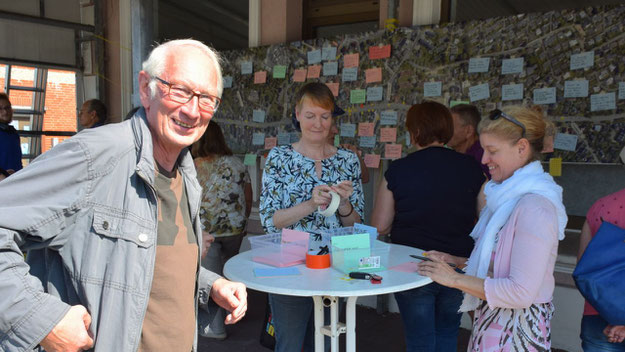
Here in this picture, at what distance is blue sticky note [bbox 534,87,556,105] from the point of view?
3.21 metres

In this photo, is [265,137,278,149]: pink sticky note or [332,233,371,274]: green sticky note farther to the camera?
[265,137,278,149]: pink sticky note

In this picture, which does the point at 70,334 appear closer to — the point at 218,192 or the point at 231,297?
the point at 231,297

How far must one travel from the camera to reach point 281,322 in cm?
209

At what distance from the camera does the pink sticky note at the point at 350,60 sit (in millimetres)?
3973

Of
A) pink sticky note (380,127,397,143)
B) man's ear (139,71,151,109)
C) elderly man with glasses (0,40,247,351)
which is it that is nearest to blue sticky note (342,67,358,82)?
pink sticky note (380,127,397,143)

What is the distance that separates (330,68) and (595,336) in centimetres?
285

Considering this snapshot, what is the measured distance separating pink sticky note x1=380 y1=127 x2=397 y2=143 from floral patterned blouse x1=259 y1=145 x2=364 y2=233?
1573mm

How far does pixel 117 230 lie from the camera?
3.49 feet

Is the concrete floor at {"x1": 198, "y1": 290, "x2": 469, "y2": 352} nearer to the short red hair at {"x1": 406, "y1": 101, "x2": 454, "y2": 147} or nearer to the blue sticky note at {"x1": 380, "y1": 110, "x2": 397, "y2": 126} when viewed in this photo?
the blue sticky note at {"x1": 380, "y1": 110, "x2": 397, "y2": 126}

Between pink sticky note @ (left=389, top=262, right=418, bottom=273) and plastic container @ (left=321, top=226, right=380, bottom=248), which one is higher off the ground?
plastic container @ (left=321, top=226, right=380, bottom=248)

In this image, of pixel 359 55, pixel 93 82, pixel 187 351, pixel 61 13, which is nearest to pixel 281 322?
pixel 187 351

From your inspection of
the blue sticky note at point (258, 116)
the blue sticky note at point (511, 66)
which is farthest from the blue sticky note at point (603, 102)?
the blue sticky note at point (258, 116)

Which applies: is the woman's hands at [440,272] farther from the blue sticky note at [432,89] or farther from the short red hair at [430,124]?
the blue sticky note at [432,89]

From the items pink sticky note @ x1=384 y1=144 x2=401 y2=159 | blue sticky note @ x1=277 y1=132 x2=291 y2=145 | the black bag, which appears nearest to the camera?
the black bag
